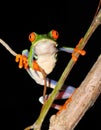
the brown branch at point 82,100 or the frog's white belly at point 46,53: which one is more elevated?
the frog's white belly at point 46,53

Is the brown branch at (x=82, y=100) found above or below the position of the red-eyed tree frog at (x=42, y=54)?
below

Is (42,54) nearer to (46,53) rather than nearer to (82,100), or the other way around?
(46,53)

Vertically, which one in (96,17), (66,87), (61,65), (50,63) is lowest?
(61,65)

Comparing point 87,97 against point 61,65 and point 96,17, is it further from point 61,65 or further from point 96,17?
point 61,65

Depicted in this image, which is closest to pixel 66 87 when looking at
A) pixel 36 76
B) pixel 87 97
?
pixel 36 76

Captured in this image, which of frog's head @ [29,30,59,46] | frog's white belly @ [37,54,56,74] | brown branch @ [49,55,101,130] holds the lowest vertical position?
brown branch @ [49,55,101,130]

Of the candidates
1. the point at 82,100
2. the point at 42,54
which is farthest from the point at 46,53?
the point at 82,100

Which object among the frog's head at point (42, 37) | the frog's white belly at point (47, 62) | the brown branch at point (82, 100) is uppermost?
the frog's head at point (42, 37)

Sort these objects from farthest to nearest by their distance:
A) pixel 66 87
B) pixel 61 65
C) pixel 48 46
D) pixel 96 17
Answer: pixel 61 65
pixel 66 87
pixel 48 46
pixel 96 17
